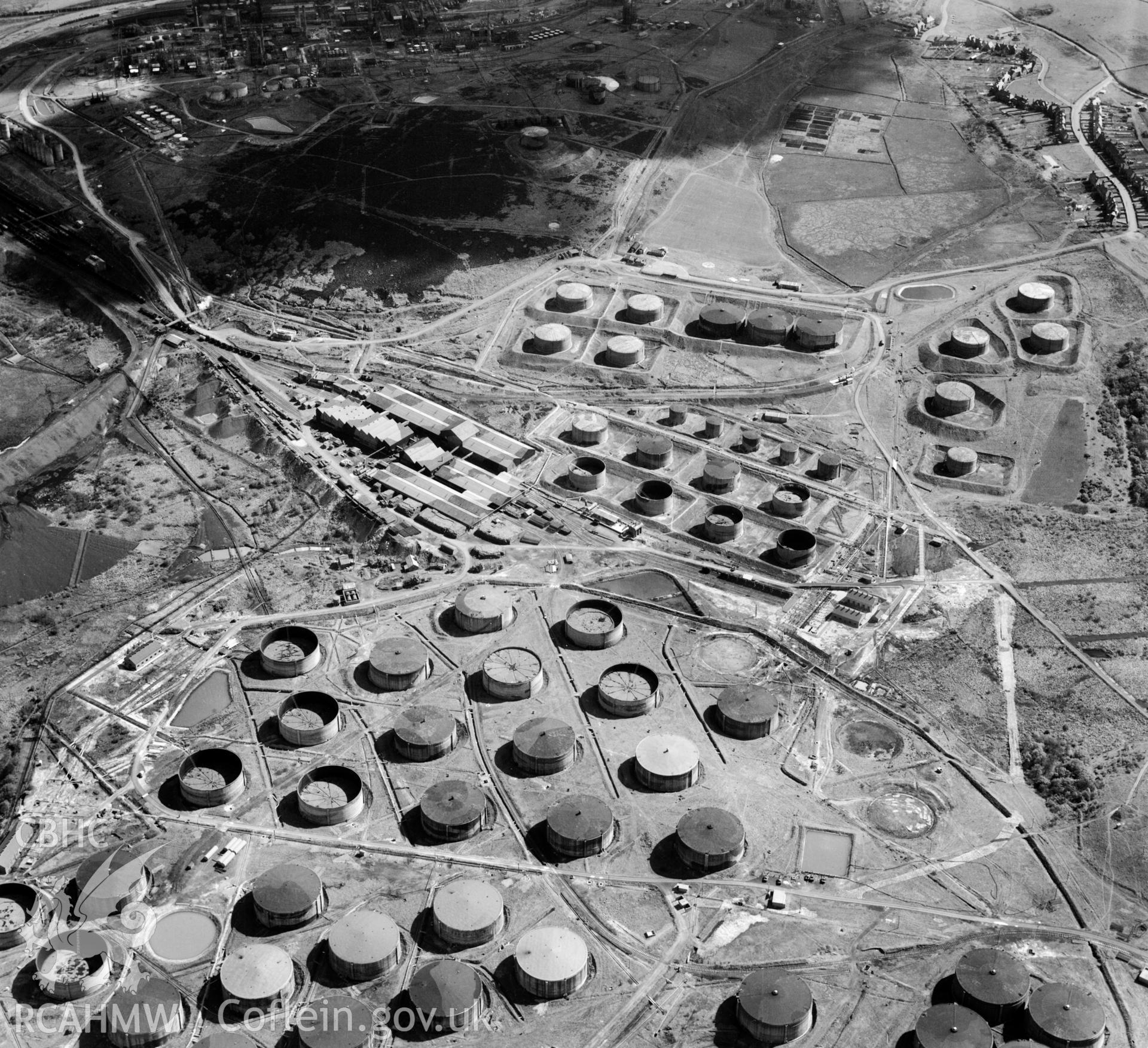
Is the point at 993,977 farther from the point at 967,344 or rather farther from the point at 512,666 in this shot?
the point at 967,344

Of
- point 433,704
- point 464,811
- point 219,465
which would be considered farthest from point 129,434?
point 464,811

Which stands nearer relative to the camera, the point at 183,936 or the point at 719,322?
the point at 183,936

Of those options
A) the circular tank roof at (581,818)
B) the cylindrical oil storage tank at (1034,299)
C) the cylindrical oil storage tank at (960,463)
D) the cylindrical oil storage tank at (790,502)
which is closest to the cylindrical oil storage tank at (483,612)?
the circular tank roof at (581,818)

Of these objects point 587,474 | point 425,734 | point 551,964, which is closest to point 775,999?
point 551,964

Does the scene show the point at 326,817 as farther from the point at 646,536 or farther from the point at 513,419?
the point at 513,419

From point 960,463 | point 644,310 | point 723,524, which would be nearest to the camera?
point 723,524

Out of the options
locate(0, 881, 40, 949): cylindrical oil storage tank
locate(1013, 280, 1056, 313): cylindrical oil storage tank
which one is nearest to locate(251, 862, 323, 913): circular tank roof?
locate(0, 881, 40, 949): cylindrical oil storage tank
